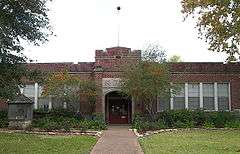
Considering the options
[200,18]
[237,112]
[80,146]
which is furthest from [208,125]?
[80,146]

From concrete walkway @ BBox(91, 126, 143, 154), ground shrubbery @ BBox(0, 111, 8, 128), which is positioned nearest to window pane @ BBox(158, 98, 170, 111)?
ground shrubbery @ BBox(0, 111, 8, 128)

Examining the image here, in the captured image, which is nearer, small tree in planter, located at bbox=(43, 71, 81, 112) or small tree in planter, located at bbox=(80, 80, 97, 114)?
small tree in planter, located at bbox=(43, 71, 81, 112)

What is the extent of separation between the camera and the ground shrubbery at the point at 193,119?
106 feet

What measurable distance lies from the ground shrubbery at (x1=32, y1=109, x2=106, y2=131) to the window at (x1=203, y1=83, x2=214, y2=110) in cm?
872

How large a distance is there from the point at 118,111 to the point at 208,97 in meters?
7.57

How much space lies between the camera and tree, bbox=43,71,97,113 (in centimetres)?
3356

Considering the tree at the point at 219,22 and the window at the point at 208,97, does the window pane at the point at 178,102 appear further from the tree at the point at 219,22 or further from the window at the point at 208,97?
the tree at the point at 219,22

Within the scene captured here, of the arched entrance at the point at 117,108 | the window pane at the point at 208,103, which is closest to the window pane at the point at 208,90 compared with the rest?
the window pane at the point at 208,103

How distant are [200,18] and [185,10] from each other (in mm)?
961

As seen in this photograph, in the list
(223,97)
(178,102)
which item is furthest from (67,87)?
(223,97)

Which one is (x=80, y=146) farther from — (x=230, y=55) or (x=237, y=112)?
(x=237, y=112)

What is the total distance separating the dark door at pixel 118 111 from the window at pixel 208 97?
6566 mm

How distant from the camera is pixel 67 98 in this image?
111 feet

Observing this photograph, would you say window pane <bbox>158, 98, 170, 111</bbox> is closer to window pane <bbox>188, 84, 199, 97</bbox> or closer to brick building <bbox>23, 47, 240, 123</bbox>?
brick building <bbox>23, 47, 240, 123</bbox>
